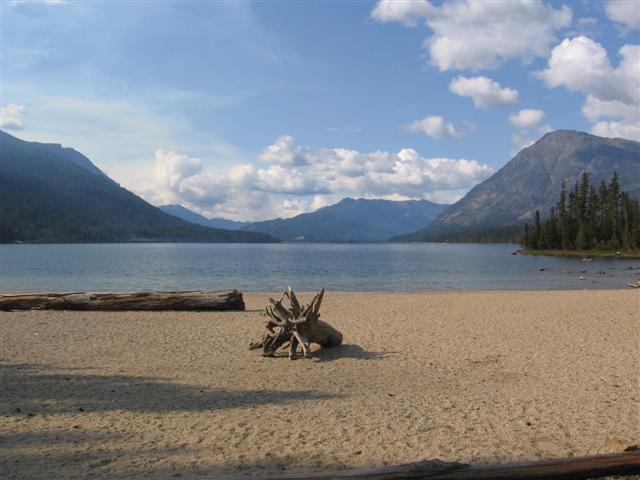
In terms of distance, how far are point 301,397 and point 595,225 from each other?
125m

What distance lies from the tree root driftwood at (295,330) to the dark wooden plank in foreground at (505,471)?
29.7 ft

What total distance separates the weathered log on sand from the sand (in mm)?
3290

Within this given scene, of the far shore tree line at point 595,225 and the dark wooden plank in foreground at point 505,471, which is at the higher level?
the far shore tree line at point 595,225

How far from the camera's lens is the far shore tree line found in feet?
363

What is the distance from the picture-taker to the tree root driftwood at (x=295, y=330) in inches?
579

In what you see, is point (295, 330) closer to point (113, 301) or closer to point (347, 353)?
point (347, 353)

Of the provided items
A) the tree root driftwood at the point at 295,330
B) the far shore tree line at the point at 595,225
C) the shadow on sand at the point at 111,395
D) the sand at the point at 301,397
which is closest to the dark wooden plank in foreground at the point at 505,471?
the sand at the point at 301,397

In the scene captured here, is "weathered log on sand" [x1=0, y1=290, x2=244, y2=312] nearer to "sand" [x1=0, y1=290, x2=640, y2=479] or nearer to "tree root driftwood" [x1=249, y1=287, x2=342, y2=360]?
"sand" [x1=0, y1=290, x2=640, y2=479]

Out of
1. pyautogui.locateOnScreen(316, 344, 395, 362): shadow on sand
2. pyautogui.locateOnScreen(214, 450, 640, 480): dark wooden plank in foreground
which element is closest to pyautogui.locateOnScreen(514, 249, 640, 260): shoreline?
pyautogui.locateOnScreen(316, 344, 395, 362): shadow on sand

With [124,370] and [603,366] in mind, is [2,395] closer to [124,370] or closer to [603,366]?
[124,370]

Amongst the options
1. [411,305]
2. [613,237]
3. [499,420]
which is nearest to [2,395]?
[499,420]

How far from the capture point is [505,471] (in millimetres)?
5578

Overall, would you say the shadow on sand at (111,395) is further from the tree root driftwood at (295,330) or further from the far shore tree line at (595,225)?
the far shore tree line at (595,225)

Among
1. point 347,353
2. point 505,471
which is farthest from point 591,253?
point 505,471
